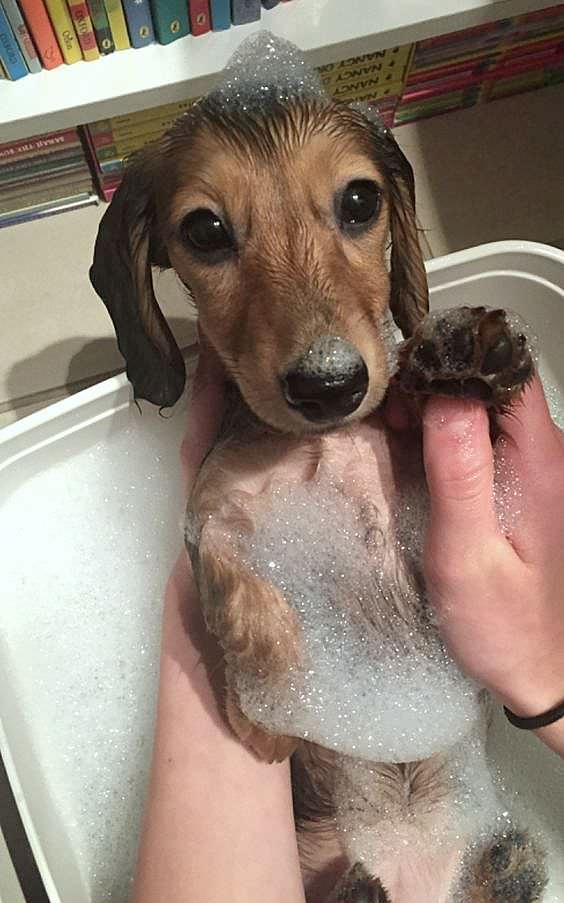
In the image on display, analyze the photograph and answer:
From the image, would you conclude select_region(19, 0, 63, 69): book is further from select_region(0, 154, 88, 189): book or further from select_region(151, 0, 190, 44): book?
select_region(0, 154, 88, 189): book

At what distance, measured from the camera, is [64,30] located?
1.86 m

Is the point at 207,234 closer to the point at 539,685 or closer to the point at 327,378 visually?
the point at 327,378

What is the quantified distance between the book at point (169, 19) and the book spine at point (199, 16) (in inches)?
0.5

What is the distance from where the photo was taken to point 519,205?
236cm

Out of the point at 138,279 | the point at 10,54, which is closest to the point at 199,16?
the point at 10,54

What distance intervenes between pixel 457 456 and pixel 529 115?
157 cm

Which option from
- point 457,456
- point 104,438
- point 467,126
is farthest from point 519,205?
point 457,456

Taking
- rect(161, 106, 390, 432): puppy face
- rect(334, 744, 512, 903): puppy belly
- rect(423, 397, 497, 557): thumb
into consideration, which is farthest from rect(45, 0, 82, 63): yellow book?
rect(334, 744, 512, 903): puppy belly

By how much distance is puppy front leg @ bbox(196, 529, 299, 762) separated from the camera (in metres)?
1.38

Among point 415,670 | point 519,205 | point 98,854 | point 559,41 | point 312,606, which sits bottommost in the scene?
point 98,854

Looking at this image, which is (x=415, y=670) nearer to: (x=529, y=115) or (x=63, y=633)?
(x=63, y=633)

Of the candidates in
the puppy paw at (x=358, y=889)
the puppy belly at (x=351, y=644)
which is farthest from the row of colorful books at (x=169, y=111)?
the puppy paw at (x=358, y=889)

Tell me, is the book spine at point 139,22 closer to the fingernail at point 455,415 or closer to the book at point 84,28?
the book at point 84,28

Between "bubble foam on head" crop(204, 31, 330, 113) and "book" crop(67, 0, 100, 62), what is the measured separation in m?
0.34
